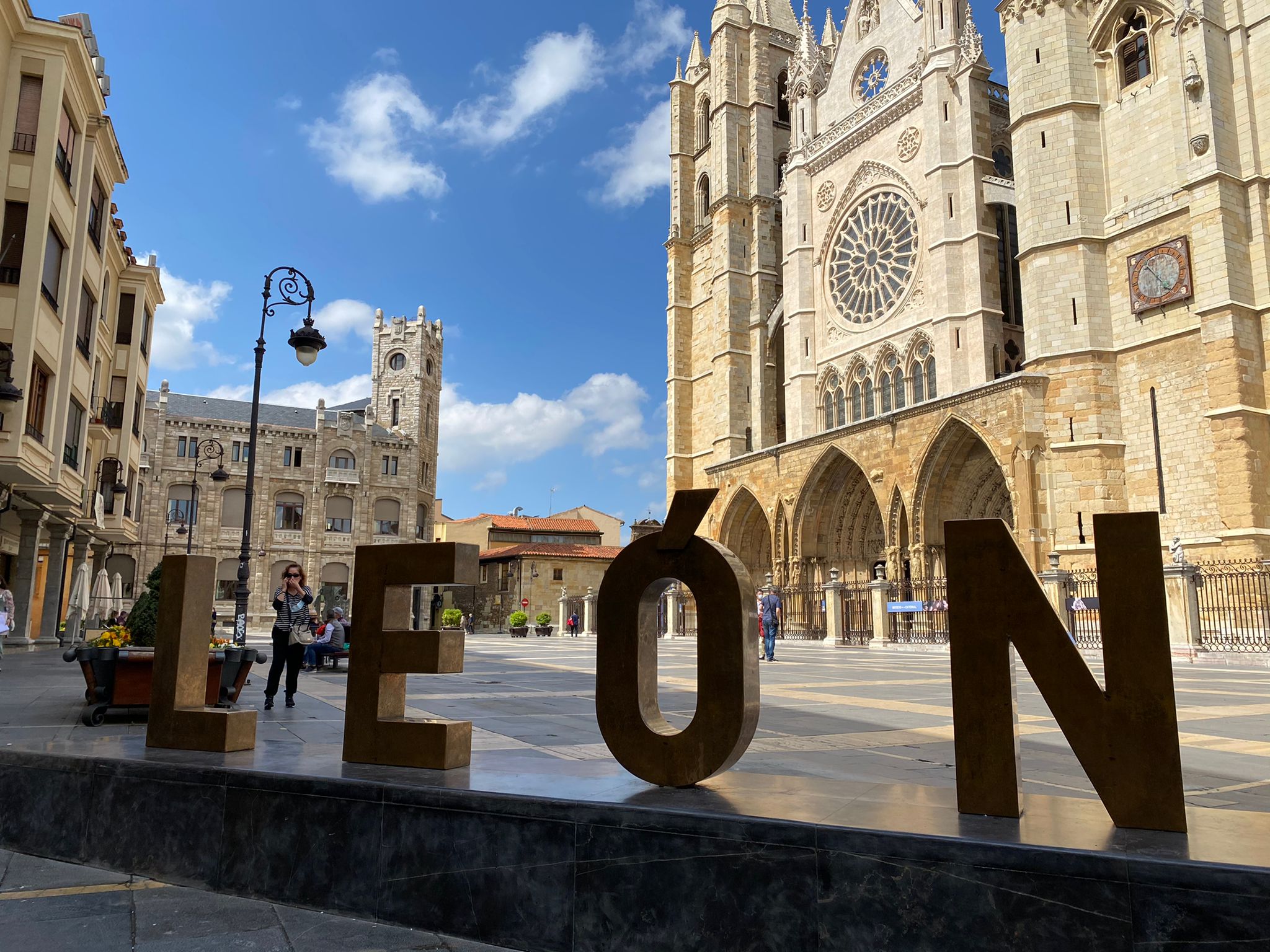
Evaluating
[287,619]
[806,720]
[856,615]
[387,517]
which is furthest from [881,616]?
[387,517]

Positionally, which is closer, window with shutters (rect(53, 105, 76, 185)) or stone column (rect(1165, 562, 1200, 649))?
window with shutters (rect(53, 105, 76, 185))

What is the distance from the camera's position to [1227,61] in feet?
70.5

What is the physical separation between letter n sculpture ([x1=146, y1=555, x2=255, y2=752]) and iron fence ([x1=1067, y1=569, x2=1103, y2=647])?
18.9 metres

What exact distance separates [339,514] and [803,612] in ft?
105

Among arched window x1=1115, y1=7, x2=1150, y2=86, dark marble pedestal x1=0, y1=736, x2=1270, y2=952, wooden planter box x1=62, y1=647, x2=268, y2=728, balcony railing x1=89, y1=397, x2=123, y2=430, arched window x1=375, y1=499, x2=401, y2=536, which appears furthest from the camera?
arched window x1=375, y1=499, x2=401, y2=536

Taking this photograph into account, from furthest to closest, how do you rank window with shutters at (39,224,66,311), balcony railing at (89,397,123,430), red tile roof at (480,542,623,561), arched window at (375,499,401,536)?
1. arched window at (375,499,401,536)
2. red tile roof at (480,542,623,561)
3. balcony railing at (89,397,123,430)
4. window with shutters at (39,224,66,311)

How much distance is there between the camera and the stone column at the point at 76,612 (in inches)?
834

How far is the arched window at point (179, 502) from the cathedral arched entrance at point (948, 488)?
1555 inches

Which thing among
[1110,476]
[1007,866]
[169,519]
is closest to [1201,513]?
[1110,476]

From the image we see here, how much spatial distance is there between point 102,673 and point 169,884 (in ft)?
12.7

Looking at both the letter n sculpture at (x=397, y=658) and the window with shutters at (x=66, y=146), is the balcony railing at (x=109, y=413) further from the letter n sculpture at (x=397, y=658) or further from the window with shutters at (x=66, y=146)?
the letter n sculpture at (x=397, y=658)

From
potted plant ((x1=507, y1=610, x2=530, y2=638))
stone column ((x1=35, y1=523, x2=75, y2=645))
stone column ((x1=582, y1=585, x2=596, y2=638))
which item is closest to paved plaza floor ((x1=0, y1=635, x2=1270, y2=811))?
stone column ((x1=35, y1=523, x2=75, y2=645))

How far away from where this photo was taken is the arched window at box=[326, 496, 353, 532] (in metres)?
51.2

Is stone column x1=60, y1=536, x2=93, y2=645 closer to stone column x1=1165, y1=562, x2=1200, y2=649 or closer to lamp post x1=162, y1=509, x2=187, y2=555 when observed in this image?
lamp post x1=162, y1=509, x2=187, y2=555
